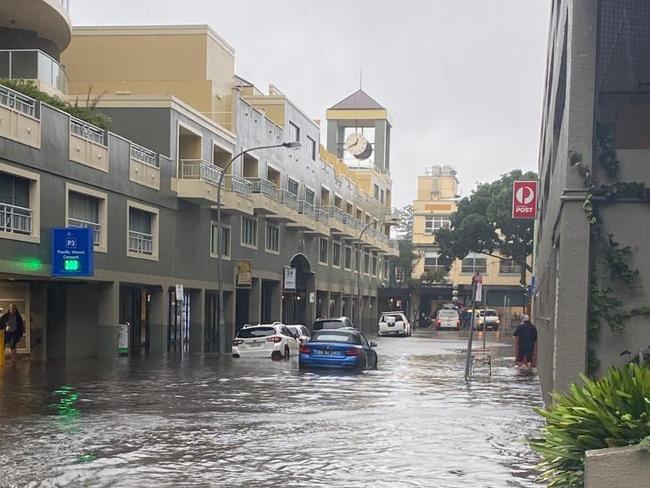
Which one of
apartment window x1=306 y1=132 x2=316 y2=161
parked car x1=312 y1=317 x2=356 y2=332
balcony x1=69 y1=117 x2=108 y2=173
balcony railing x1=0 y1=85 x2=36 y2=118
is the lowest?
parked car x1=312 y1=317 x2=356 y2=332

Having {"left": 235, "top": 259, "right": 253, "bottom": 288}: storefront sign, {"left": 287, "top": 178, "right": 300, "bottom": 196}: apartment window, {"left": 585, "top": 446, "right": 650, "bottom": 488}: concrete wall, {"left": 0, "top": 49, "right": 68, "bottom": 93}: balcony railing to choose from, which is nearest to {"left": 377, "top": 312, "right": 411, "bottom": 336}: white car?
{"left": 287, "top": 178, "right": 300, "bottom": 196}: apartment window

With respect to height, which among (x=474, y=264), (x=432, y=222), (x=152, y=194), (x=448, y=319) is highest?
(x=432, y=222)

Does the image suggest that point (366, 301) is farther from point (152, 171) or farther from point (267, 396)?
point (267, 396)

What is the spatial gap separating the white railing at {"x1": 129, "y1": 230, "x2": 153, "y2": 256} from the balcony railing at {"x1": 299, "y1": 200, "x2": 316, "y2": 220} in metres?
18.6

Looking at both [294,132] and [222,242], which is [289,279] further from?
[294,132]

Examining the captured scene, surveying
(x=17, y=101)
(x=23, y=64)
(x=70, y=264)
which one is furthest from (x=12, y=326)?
(x=23, y=64)

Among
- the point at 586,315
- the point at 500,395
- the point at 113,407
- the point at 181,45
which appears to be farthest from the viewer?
the point at 181,45

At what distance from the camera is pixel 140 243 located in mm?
37438

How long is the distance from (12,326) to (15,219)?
14.4ft

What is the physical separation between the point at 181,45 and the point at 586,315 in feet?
118

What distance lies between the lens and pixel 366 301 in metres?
84.7

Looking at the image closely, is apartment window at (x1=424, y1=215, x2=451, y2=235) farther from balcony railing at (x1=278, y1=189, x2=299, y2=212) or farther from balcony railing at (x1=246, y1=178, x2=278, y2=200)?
balcony railing at (x1=246, y1=178, x2=278, y2=200)

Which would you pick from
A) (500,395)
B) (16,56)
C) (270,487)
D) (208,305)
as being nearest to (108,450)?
(270,487)

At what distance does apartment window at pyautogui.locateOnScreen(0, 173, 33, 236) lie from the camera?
2775cm
